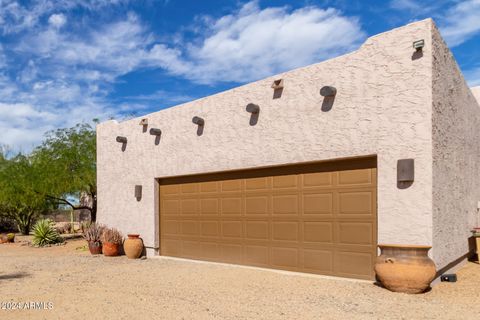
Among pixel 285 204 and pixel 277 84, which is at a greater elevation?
pixel 277 84

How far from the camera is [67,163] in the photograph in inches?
806

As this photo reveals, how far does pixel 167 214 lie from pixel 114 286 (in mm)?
4669

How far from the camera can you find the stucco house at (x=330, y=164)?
7.29 m

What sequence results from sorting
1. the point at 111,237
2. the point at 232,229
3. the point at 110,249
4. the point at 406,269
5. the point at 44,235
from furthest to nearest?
the point at 44,235, the point at 111,237, the point at 110,249, the point at 232,229, the point at 406,269

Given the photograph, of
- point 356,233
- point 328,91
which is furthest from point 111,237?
point 328,91

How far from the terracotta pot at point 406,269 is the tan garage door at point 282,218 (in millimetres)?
797

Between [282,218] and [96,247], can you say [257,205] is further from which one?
[96,247]

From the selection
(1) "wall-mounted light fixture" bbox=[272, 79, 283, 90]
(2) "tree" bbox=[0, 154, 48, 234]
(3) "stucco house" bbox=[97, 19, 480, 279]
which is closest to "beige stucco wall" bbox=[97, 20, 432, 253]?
(3) "stucco house" bbox=[97, 19, 480, 279]

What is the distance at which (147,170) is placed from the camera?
1309 cm

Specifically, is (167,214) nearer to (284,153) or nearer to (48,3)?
(284,153)

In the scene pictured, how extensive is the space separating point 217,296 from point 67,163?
52.6 feet

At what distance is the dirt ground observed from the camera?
5812mm

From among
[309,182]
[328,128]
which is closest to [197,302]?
[309,182]

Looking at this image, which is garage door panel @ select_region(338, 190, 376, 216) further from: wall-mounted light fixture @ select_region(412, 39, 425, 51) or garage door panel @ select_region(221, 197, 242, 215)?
garage door panel @ select_region(221, 197, 242, 215)
